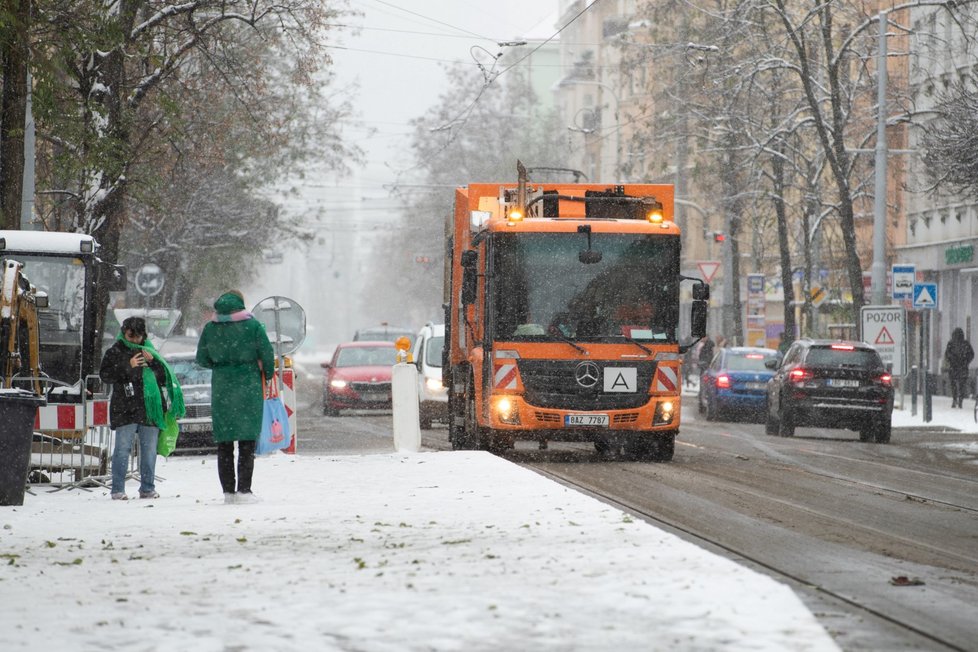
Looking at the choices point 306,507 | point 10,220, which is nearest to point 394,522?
point 306,507

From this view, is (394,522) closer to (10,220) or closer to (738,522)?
(738,522)

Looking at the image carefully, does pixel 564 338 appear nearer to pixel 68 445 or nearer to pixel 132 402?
pixel 68 445

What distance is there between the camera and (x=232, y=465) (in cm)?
1506

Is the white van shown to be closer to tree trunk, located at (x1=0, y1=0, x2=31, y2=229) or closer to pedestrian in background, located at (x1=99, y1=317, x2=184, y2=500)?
tree trunk, located at (x1=0, y1=0, x2=31, y2=229)

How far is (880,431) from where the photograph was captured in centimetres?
3041

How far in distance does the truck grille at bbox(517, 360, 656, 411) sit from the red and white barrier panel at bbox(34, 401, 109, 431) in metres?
4.99

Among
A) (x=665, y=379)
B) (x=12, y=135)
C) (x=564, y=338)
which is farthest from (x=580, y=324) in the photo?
(x=12, y=135)

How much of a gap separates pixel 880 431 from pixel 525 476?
14487 mm

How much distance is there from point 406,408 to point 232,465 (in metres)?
7.64

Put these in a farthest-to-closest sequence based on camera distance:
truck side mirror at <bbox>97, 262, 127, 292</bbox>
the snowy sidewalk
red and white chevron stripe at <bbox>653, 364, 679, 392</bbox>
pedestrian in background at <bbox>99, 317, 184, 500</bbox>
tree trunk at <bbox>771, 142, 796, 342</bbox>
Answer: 1. tree trunk at <bbox>771, 142, 796, 342</bbox>
2. truck side mirror at <bbox>97, 262, 127, 292</bbox>
3. red and white chevron stripe at <bbox>653, 364, 679, 392</bbox>
4. pedestrian in background at <bbox>99, 317, 184, 500</bbox>
5. the snowy sidewalk

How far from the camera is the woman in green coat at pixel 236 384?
15.0 meters

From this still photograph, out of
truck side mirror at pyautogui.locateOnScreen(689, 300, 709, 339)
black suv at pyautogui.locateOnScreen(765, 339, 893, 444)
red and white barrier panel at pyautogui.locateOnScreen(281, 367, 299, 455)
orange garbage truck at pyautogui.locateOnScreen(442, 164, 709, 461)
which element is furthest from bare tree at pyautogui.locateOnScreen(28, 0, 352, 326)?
black suv at pyautogui.locateOnScreen(765, 339, 893, 444)

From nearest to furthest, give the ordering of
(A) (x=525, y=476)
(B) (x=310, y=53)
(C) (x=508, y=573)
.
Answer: (C) (x=508, y=573) → (A) (x=525, y=476) → (B) (x=310, y=53)

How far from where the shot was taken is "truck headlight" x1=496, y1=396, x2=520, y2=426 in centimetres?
2077
